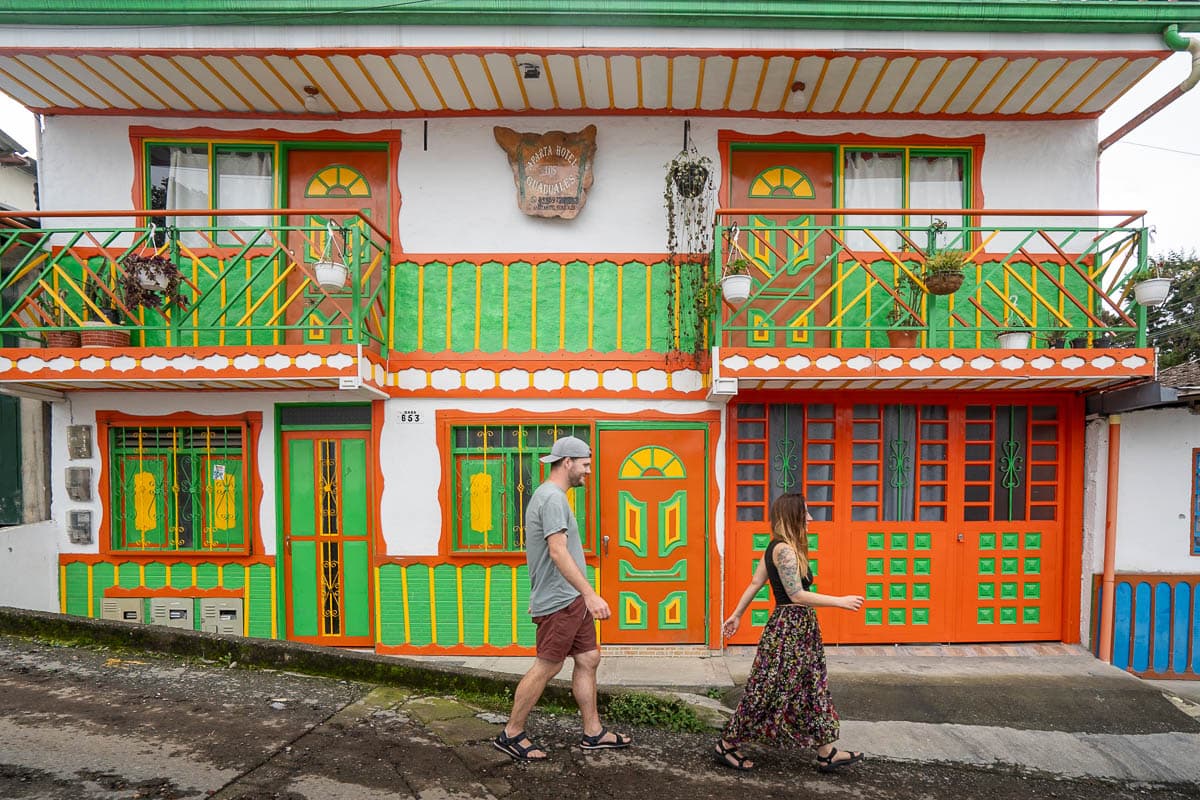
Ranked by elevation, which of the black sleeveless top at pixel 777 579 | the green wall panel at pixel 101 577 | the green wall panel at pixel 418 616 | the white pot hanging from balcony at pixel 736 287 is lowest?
the green wall panel at pixel 418 616

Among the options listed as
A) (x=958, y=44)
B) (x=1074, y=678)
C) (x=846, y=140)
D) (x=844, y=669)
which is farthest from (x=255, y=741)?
(x=958, y=44)

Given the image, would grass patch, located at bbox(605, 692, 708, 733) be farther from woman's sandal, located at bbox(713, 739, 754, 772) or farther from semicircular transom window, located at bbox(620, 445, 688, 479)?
semicircular transom window, located at bbox(620, 445, 688, 479)

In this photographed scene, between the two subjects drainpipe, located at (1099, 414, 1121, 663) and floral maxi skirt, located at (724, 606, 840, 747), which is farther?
drainpipe, located at (1099, 414, 1121, 663)

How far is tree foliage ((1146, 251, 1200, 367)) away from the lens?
1902 centimetres

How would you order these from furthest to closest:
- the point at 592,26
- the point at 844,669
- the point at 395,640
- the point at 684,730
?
the point at 395,640 < the point at 844,669 < the point at 592,26 < the point at 684,730

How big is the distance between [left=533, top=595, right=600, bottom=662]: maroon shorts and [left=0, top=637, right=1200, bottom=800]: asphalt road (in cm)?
66

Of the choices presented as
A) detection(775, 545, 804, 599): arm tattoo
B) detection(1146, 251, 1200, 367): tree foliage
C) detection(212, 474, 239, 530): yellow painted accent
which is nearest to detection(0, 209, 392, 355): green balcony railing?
detection(212, 474, 239, 530): yellow painted accent

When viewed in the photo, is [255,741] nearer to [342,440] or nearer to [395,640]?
[395,640]

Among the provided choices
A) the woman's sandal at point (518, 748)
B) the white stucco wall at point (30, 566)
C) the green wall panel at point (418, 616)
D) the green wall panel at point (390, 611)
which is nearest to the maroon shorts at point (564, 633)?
the woman's sandal at point (518, 748)

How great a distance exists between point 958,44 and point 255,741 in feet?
25.1

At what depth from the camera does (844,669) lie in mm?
5742

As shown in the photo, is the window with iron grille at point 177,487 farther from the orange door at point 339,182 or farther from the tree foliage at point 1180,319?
the tree foliage at point 1180,319

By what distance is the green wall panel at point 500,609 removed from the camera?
6.18 meters

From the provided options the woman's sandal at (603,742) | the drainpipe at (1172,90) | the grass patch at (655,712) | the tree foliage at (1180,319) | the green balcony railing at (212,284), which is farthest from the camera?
the tree foliage at (1180,319)
